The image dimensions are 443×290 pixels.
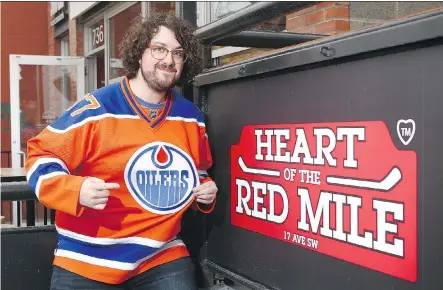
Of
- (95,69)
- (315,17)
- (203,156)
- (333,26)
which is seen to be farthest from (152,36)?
(95,69)

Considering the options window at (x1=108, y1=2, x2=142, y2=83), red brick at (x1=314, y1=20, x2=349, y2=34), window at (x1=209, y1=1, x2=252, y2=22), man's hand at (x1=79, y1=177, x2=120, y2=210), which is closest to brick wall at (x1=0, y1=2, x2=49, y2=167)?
window at (x1=108, y1=2, x2=142, y2=83)

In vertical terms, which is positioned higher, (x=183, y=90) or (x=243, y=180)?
(x=183, y=90)

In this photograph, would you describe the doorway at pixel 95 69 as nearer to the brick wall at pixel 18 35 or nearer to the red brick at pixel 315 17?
the brick wall at pixel 18 35

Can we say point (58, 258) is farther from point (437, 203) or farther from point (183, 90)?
point (437, 203)

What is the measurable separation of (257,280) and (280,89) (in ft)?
1.89

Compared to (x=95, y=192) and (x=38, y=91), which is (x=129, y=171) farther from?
(x=38, y=91)

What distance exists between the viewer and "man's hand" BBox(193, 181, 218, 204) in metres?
1.76

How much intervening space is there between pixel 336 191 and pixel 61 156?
0.83m

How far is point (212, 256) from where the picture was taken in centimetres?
196

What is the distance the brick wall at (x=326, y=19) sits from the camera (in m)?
3.66

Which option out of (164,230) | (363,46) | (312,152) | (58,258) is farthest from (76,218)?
(363,46)

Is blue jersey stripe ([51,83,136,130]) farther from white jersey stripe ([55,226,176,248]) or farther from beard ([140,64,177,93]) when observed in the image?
white jersey stripe ([55,226,176,248])

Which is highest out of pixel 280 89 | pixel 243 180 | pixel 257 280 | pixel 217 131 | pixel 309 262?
pixel 280 89

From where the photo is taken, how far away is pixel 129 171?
170 cm
